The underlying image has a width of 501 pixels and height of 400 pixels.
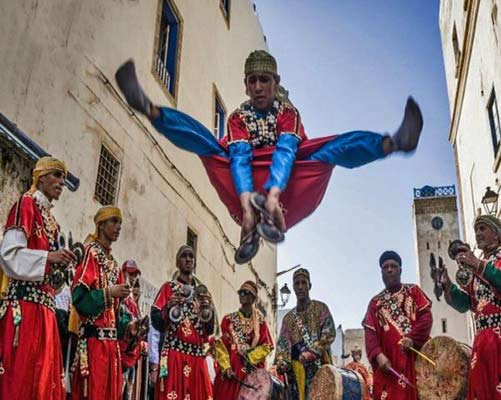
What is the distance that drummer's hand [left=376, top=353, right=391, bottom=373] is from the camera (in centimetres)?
553

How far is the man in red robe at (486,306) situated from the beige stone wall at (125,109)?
446cm

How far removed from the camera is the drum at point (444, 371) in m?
5.24

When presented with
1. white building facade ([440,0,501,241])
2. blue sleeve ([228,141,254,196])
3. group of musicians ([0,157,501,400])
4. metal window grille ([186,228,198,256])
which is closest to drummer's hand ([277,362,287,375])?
group of musicians ([0,157,501,400])

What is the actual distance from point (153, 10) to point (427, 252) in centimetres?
2293

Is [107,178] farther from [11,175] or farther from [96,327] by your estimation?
[96,327]

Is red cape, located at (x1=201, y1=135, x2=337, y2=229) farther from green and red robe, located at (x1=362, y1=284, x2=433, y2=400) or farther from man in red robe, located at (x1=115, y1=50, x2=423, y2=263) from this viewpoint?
green and red robe, located at (x1=362, y1=284, x2=433, y2=400)

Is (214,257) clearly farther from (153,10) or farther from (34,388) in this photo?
(34,388)

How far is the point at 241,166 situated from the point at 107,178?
Answer: 4716mm

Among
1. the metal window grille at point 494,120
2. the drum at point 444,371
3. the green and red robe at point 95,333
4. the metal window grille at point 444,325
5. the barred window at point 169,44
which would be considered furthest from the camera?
the metal window grille at point 444,325

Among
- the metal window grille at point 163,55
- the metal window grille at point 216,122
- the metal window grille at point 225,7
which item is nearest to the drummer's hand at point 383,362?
the metal window grille at point 163,55

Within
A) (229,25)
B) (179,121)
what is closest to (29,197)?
(179,121)

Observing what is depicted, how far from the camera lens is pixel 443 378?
210 inches

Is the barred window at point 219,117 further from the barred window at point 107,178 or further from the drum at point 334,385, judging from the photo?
the drum at point 334,385

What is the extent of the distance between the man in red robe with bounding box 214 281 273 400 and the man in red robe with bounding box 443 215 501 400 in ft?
8.52
